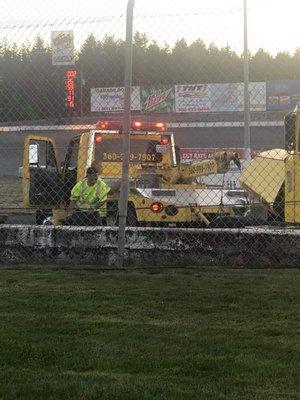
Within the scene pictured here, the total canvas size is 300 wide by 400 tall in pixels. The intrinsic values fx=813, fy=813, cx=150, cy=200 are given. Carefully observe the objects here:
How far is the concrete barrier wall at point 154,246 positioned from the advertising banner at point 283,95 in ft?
109

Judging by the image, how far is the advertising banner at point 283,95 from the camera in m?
42.9

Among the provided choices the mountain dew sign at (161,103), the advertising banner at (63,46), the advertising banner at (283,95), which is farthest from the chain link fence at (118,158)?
the advertising banner at (283,95)

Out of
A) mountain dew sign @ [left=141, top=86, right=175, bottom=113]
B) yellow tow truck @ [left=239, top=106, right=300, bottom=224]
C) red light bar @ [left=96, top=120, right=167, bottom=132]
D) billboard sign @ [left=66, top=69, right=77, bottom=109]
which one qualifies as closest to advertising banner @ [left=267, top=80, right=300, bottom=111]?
mountain dew sign @ [left=141, top=86, right=175, bottom=113]

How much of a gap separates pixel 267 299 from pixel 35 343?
2.18 metres

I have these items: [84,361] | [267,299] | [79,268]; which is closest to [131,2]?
[79,268]

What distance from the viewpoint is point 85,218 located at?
1068 cm

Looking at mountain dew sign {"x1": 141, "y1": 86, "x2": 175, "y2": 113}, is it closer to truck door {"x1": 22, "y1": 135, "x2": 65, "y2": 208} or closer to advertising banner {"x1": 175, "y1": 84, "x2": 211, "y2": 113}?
advertising banner {"x1": 175, "y1": 84, "x2": 211, "y2": 113}

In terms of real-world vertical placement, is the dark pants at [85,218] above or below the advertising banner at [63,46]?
below

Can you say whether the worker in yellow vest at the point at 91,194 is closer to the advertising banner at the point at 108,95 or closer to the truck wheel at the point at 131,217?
the truck wheel at the point at 131,217

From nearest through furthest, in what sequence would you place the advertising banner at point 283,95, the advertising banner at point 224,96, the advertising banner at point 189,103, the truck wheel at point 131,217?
the truck wheel at point 131,217 < the advertising banner at point 224,96 < the advertising banner at point 189,103 < the advertising banner at point 283,95

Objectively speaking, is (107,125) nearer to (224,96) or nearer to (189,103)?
(224,96)

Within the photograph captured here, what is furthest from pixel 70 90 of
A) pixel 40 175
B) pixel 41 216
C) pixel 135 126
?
pixel 41 216

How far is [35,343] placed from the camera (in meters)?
4.88

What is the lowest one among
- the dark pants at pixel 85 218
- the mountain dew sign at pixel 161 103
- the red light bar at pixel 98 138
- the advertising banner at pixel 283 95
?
the dark pants at pixel 85 218
